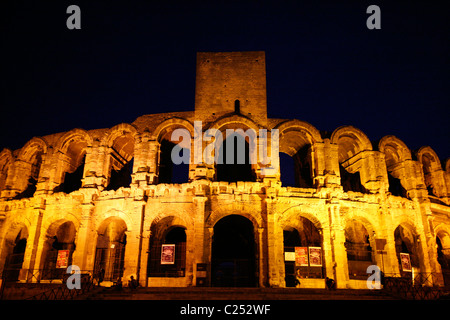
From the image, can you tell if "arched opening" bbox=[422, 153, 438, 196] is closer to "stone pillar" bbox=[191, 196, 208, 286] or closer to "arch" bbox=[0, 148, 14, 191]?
"stone pillar" bbox=[191, 196, 208, 286]

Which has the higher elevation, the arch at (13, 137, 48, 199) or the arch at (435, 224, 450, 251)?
the arch at (13, 137, 48, 199)

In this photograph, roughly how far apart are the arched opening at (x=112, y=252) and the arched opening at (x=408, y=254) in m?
15.7

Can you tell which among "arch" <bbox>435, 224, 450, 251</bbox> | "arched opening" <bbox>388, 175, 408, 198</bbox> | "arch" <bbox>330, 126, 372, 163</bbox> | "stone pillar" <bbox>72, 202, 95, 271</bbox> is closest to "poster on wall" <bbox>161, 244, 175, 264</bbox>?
"stone pillar" <bbox>72, 202, 95, 271</bbox>

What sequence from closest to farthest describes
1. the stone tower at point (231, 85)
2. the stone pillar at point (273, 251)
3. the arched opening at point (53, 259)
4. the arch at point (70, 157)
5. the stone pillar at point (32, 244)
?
the stone pillar at point (273, 251), the arched opening at point (53, 259), the stone pillar at point (32, 244), the stone tower at point (231, 85), the arch at point (70, 157)

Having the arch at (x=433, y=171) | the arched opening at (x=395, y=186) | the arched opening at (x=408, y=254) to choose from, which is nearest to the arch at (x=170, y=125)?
the arched opening at (x=408, y=254)

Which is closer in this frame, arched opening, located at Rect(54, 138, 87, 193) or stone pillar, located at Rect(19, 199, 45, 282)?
stone pillar, located at Rect(19, 199, 45, 282)

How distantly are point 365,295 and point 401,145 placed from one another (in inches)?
430

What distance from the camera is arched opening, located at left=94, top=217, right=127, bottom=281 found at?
1912cm

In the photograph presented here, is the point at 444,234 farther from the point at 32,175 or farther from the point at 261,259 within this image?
the point at 32,175

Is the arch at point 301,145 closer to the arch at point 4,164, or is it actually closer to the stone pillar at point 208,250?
the stone pillar at point 208,250

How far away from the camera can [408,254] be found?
711 inches

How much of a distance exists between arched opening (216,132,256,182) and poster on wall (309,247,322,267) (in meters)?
7.17

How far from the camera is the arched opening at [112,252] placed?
19125 millimetres
